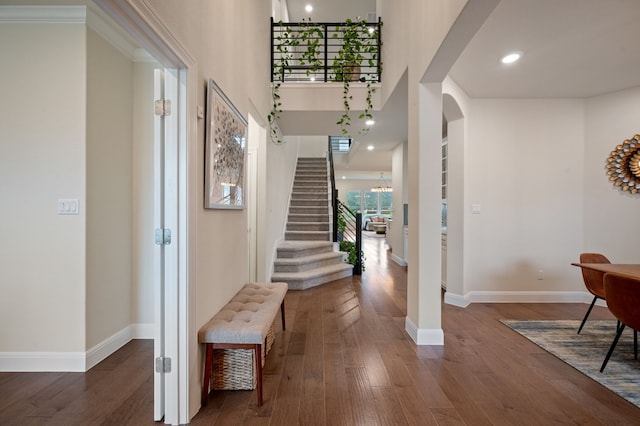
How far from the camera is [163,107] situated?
1.70 metres

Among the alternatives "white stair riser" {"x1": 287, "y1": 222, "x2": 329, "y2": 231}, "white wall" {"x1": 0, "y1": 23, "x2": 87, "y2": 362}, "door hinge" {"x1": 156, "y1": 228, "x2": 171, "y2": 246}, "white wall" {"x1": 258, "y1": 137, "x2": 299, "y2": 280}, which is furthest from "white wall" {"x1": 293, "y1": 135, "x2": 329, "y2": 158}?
"door hinge" {"x1": 156, "y1": 228, "x2": 171, "y2": 246}

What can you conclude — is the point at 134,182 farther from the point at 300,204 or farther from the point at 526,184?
the point at 526,184

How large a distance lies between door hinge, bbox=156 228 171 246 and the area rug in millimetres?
3062

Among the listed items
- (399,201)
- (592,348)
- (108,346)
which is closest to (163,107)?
(108,346)

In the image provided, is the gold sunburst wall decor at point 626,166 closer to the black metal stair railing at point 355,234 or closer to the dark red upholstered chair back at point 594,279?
the dark red upholstered chair back at point 594,279

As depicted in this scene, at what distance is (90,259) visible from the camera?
7.79ft

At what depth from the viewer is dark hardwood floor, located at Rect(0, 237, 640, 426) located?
1.78 m

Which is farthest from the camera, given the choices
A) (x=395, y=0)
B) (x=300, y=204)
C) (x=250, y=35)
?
(x=300, y=204)

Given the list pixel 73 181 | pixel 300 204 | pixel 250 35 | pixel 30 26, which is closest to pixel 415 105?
pixel 250 35

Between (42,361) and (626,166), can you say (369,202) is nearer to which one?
(626,166)

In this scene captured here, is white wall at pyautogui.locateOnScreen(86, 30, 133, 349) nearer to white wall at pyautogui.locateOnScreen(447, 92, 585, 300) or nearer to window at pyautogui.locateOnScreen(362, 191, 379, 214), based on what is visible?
white wall at pyautogui.locateOnScreen(447, 92, 585, 300)

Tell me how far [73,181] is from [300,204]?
4821 millimetres

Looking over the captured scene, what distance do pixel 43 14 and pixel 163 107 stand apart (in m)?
1.59

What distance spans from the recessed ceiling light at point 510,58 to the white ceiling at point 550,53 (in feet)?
0.21
